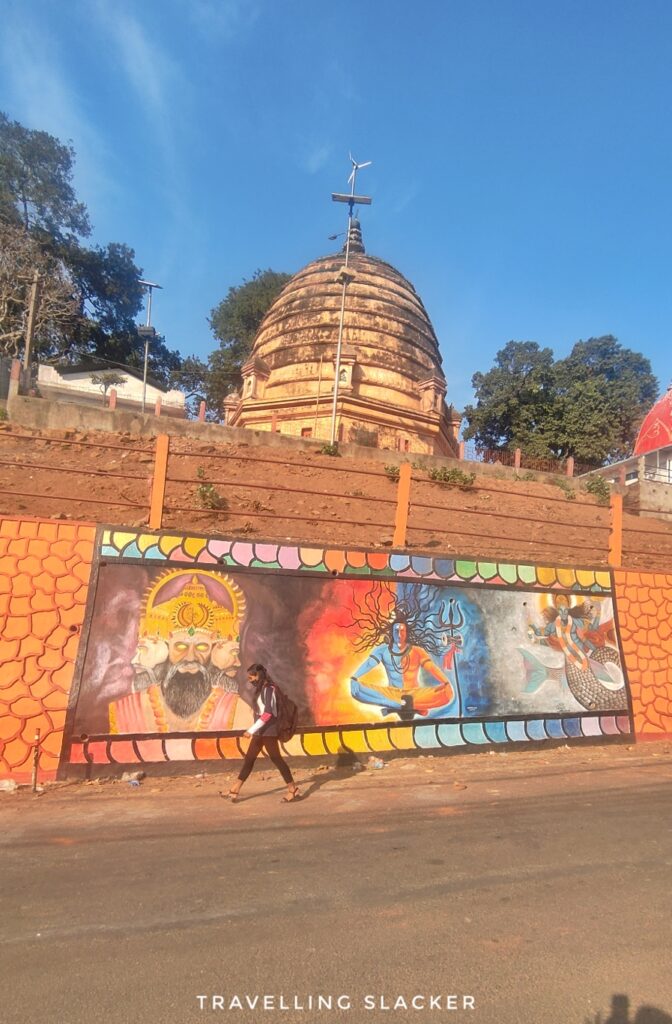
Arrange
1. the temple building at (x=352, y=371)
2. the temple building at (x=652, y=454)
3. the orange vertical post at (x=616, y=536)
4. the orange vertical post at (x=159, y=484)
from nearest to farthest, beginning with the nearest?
the orange vertical post at (x=159, y=484), the orange vertical post at (x=616, y=536), the temple building at (x=352, y=371), the temple building at (x=652, y=454)

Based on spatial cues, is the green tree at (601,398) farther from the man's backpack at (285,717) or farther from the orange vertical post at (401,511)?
the man's backpack at (285,717)

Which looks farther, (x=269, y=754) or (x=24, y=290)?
(x=24, y=290)

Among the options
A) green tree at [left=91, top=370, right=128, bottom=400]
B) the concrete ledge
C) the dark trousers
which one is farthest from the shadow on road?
green tree at [left=91, top=370, right=128, bottom=400]

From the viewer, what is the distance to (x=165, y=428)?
15.1 meters

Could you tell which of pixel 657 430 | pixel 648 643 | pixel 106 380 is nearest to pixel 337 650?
pixel 648 643

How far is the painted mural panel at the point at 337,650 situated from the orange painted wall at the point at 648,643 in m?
0.25

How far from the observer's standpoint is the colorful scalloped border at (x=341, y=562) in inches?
232

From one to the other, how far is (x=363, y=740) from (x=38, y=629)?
126 inches

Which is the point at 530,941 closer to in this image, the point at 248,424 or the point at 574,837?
the point at 574,837

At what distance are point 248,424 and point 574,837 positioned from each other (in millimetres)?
20945

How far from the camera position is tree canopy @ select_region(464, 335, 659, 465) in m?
31.3

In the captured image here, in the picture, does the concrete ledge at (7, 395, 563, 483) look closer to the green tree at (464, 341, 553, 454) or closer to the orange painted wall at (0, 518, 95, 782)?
the orange painted wall at (0, 518, 95, 782)

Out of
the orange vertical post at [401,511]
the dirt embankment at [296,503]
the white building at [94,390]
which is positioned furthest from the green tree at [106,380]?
the orange vertical post at [401,511]

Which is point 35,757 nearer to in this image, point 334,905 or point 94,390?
point 334,905
